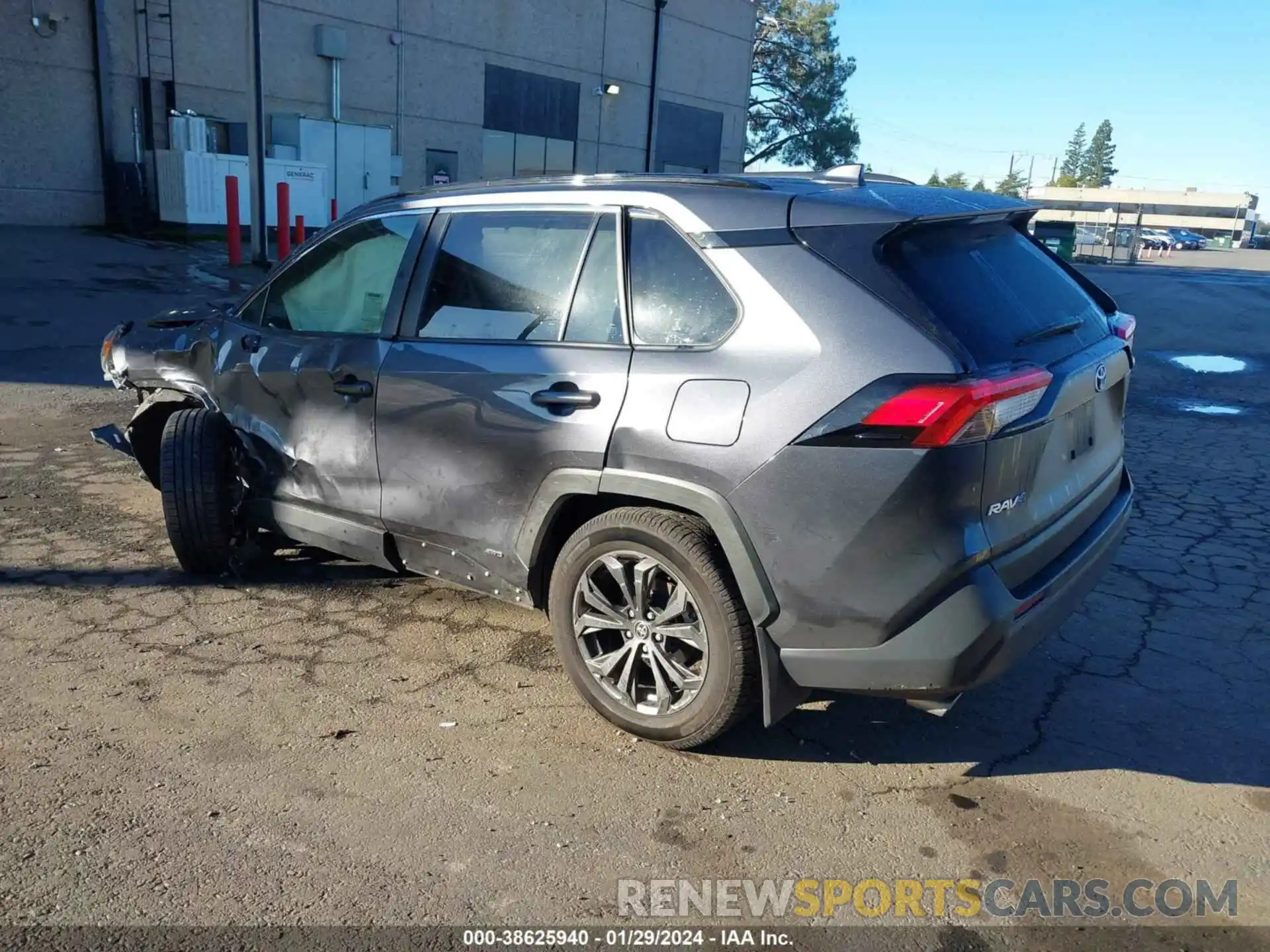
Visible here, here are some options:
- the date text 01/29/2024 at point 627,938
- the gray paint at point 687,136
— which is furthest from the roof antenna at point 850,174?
the gray paint at point 687,136

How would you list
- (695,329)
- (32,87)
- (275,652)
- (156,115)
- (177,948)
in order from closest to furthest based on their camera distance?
(177,948) < (695,329) < (275,652) < (32,87) < (156,115)

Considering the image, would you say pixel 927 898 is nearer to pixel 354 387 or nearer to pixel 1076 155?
pixel 354 387

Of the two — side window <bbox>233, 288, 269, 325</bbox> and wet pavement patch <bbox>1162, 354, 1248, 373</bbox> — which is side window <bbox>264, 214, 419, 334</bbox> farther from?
wet pavement patch <bbox>1162, 354, 1248, 373</bbox>

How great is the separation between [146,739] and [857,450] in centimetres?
254

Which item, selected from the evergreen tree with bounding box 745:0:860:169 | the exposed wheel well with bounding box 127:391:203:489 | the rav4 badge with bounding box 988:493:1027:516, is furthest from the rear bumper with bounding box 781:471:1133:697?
the evergreen tree with bounding box 745:0:860:169

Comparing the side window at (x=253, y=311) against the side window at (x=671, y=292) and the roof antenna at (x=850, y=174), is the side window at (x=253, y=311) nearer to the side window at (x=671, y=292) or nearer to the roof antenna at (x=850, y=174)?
the side window at (x=671, y=292)

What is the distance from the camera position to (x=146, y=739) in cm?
352

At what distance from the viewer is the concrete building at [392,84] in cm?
1842

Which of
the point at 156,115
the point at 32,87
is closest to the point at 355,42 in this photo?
the point at 156,115

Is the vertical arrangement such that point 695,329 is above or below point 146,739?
above

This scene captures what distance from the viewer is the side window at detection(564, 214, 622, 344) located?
3.55m

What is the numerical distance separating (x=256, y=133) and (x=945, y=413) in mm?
14956

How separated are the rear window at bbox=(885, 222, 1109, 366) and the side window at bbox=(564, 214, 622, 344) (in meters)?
0.95

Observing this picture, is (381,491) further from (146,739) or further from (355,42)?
(355,42)
